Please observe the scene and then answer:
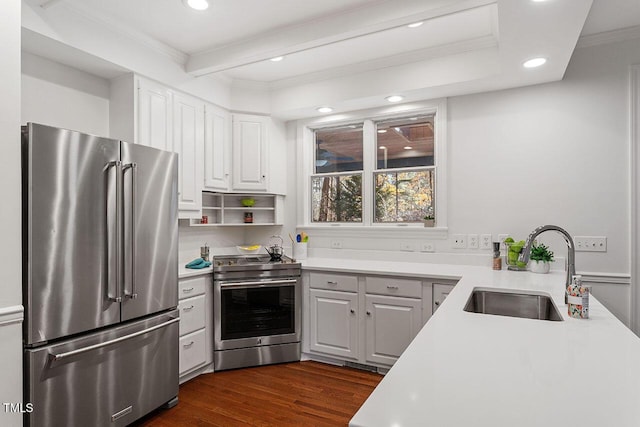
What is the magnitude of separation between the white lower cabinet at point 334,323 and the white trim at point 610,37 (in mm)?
2638

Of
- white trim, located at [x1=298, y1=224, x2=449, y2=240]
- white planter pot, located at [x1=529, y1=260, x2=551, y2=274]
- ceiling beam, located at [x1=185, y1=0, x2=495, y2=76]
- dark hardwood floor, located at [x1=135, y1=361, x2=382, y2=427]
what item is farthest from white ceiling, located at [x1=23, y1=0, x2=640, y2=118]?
dark hardwood floor, located at [x1=135, y1=361, x2=382, y2=427]

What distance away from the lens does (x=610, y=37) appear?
2730 mm

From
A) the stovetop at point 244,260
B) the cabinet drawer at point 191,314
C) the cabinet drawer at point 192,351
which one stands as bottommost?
the cabinet drawer at point 192,351

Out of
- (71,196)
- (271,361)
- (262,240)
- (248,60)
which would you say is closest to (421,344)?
(71,196)

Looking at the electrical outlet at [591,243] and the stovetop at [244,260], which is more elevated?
the electrical outlet at [591,243]

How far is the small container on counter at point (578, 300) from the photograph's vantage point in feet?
4.96

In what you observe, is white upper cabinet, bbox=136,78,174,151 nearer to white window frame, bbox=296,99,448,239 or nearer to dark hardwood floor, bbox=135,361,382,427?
white window frame, bbox=296,99,448,239

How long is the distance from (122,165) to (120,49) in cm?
106

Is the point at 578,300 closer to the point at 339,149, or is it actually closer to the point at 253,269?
the point at 253,269

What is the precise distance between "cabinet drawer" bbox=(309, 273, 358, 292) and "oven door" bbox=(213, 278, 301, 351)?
0.49 ft

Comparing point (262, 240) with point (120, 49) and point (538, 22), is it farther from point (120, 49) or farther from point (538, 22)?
point (538, 22)

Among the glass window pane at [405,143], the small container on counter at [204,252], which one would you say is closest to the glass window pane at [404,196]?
the glass window pane at [405,143]

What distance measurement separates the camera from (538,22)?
6.63 ft

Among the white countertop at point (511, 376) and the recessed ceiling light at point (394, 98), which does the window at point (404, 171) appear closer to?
the recessed ceiling light at point (394, 98)
